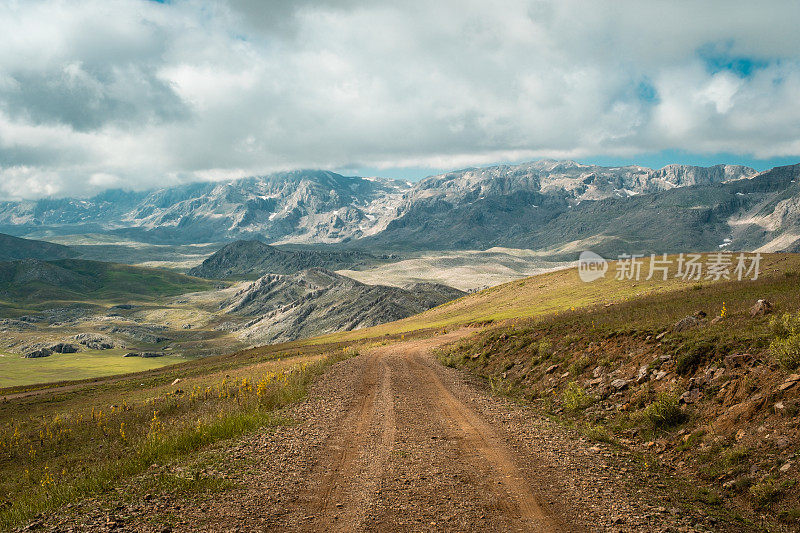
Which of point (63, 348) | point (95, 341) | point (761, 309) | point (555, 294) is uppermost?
point (761, 309)

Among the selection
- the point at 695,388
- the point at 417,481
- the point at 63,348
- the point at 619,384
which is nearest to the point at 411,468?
the point at 417,481

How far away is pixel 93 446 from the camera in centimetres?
1978

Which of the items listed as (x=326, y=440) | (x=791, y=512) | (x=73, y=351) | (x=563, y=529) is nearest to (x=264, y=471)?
(x=326, y=440)

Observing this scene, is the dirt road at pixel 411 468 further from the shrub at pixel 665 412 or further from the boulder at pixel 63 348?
the boulder at pixel 63 348

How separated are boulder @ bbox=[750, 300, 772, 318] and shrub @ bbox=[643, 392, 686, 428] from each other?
20.8 ft

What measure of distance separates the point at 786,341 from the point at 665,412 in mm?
3859

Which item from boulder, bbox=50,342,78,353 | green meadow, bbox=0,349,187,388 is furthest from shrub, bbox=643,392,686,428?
boulder, bbox=50,342,78,353

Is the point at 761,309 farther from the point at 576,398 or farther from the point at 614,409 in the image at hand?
the point at 576,398

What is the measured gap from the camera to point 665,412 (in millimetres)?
13227

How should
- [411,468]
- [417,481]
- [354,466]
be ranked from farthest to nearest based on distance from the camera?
[354,466]
[411,468]
[417,481]

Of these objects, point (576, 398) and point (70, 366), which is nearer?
point (576, 398)

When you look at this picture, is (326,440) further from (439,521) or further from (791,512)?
(791,512)

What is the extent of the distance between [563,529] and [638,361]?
10.4 m

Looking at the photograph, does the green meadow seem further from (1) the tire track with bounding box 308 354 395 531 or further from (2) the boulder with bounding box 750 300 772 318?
(2) the boulder with bounding box 750 300 772 318
